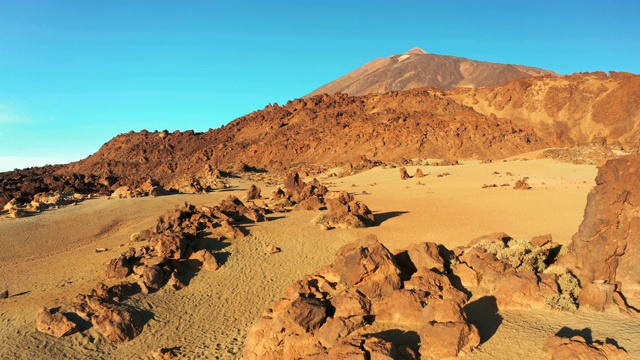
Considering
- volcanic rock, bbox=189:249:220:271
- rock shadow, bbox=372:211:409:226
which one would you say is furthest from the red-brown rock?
rock shadow, bbox=372:211:409:226

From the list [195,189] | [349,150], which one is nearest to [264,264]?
[195,189]

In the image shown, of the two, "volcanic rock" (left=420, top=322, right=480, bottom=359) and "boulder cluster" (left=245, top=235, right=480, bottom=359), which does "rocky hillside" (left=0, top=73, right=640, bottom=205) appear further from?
"volcanic rock" (left=420, top=322, right=480, bottom=359)

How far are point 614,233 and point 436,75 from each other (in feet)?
389

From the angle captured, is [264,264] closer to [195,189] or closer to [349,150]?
[195,189]

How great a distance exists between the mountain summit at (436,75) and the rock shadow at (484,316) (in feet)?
329

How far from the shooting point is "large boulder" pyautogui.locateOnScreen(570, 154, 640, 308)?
8594 millimetres

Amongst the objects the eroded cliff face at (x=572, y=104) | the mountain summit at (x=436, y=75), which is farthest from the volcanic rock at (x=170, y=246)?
the mountain summit at (x=436, y=75)

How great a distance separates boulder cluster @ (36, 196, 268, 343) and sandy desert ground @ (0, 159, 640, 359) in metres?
0.27

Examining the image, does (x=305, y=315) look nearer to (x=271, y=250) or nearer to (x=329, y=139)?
(x=271, y=250)

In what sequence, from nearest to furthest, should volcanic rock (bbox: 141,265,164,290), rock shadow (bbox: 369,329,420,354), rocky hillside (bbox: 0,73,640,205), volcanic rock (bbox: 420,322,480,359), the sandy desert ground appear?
1. volcanic rock (bbox: 420,322,480,359)
2. rock shadow (bbox: 369,329,420,354)
3. the sandy desert ground
4. volcanic rock (bbox: 141,265,164,290)
5. rocky hillside (bbox: 0,73,640,205)

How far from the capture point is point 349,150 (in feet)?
185

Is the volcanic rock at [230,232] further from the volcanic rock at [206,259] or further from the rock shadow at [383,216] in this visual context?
the rock shadow at [383,216]

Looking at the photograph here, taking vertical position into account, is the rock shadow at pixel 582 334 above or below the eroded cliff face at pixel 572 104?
below

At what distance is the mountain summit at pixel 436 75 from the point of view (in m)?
112
